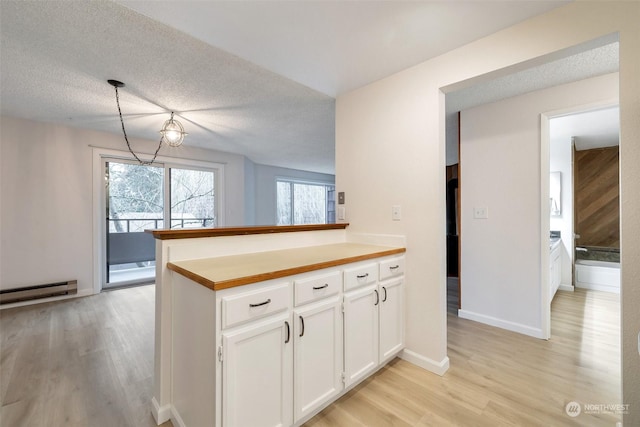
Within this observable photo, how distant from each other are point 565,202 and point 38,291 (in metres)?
7.54

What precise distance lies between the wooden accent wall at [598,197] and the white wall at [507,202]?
304 cm

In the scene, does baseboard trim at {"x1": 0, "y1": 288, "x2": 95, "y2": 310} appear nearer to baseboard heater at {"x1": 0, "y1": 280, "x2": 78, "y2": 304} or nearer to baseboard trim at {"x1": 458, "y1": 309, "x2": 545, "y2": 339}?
baseboard heater at {"x1": 0, "y1": 280, "x2": 78, "y2": 304}

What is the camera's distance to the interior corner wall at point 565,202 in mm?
3971

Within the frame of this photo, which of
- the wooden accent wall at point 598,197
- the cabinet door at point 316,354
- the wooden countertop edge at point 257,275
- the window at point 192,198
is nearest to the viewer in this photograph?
the wooden countertop edge at point 257,275

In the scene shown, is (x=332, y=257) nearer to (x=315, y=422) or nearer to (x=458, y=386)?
(x=315, y=422)

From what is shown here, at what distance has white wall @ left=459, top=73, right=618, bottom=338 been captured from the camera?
98.9 inches

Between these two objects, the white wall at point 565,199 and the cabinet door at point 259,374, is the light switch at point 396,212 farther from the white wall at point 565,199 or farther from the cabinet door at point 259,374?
the white wall at point 565,199

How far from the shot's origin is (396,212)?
2.19 metres

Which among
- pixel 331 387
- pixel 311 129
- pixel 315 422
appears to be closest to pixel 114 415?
pixel 315 422

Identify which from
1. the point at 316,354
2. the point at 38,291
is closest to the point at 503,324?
the point at 316,354

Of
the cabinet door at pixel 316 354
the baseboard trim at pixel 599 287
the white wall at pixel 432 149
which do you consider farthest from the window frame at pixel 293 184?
the baseboard trim at pixel 599 287

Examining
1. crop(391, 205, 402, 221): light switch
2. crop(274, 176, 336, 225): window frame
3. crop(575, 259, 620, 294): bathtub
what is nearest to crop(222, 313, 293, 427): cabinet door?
crop(391, 205, 402, 221): light switch

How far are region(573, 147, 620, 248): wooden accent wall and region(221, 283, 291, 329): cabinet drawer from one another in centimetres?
556

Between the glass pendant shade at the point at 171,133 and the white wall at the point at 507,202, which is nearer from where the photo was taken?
the white wall at the point at 507,202
